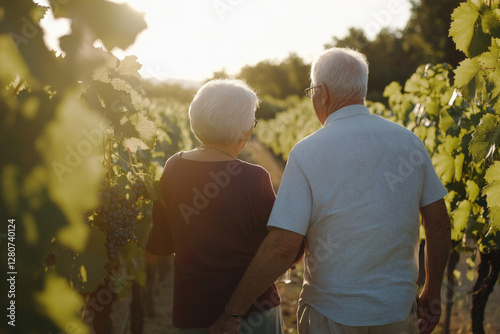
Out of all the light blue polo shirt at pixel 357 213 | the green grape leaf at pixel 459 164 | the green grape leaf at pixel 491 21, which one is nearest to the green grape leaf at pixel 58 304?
the light blue polo shirt at pixel 357 213

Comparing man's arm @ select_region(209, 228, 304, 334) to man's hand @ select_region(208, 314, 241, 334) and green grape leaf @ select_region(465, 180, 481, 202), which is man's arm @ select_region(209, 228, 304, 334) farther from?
green grape leaf @ select_region(465, 180, 481, 202)

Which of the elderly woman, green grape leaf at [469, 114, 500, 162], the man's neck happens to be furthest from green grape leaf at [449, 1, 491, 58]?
the elderly woman

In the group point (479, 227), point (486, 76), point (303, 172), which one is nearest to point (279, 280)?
point (303, 172)

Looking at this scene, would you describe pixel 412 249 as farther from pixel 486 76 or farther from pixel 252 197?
pixel 486 76

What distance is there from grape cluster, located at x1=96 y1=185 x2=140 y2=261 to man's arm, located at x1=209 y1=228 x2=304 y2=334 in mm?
495

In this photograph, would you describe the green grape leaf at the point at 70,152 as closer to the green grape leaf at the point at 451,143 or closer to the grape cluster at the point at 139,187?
the grape cluster at the point at 139,187

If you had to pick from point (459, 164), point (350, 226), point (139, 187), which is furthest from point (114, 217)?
point (459, 164)

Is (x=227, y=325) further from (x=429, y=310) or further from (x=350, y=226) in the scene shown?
(x=429, y=310)

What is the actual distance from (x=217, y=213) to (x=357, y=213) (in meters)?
0.55

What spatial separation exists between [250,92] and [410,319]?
1.14 metres

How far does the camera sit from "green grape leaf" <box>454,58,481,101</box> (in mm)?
2217

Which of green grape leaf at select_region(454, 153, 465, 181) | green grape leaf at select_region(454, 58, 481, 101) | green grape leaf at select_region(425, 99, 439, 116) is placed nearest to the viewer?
green grape leaf at select_region(454, 58, 481, 101)

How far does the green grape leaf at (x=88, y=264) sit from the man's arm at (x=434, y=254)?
53.1 inches

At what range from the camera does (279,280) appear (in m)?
2.06
